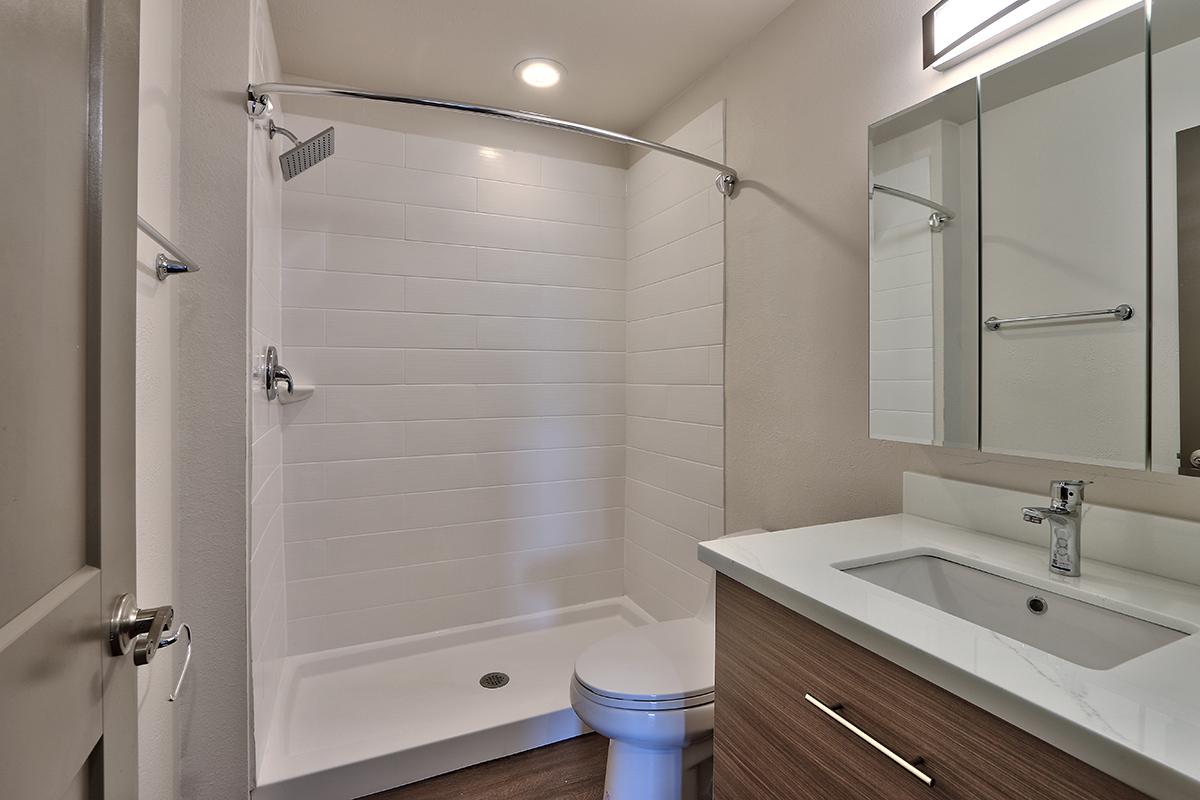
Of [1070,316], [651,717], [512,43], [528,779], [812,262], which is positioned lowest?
[528,779]

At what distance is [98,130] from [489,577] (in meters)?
2.21

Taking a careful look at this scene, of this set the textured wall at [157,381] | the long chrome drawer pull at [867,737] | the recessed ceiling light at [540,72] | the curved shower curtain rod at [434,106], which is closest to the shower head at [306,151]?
the curved shower curtain rod at [434,106]

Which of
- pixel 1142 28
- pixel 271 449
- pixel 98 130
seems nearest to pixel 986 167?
pixel 1142 28

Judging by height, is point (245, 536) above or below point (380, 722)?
above

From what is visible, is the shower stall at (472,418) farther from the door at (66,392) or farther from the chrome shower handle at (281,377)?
Answer: the door at (66,392)

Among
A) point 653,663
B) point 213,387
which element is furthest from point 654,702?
point 213,387

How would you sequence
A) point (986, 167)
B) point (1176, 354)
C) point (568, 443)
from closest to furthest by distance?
1. point (1176, 354)
2. point (986, 167)
3. point (568, 443)

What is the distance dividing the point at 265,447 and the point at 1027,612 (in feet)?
6.27

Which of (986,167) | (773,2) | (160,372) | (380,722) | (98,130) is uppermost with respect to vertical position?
(773,2)

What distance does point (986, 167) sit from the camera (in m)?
1.16

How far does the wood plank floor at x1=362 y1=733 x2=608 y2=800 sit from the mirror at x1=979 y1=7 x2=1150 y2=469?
146cm

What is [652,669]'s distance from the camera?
4.83 ft

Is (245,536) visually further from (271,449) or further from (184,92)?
(184,92)

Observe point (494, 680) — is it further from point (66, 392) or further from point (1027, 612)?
point (66, 392)
